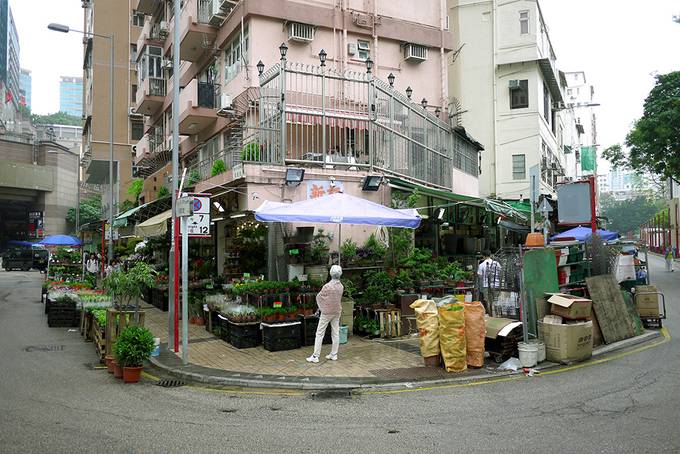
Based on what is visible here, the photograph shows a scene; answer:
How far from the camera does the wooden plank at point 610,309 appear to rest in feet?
35.1

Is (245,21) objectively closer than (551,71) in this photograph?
Yes

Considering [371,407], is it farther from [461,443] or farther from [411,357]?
[411,357]

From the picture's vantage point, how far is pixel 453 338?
8.56m

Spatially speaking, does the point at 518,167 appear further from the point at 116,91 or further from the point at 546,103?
the point at 116,91

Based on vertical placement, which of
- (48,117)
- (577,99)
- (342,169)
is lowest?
(342,169)

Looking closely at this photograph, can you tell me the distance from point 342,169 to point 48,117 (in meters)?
134

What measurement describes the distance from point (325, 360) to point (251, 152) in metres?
6.37

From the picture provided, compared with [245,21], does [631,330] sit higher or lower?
lower

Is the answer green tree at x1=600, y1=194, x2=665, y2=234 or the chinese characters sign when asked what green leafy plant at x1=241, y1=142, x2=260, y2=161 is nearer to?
the chinese characters sign

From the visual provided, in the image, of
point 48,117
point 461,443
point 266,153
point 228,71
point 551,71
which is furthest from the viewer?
point 48,117

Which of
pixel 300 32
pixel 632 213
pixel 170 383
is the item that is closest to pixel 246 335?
pixel 170 383

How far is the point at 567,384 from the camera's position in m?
7.79

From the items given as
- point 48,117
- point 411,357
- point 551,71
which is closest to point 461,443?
point 411,357

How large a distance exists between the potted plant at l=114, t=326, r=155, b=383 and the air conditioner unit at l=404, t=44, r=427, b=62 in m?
18.4
